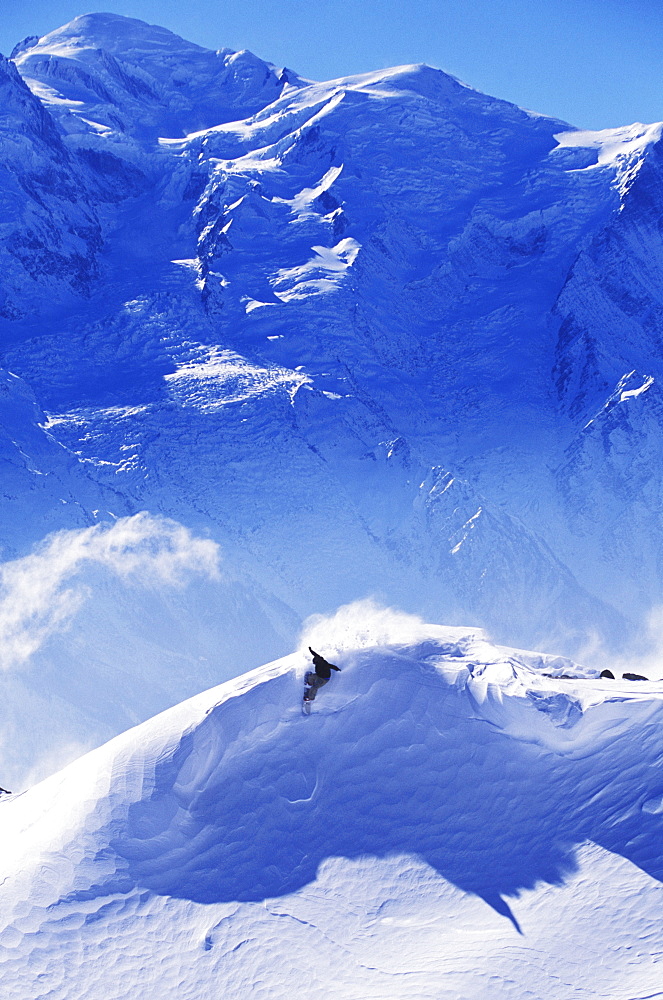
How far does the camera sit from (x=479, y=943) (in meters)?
26.6

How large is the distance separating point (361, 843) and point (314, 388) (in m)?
112

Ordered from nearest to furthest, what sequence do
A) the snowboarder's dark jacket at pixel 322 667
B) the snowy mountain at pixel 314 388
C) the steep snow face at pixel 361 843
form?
the steep snow face at pixel 361 843 → the snowboarder's dark jacket at pixel 322 667 → the snowy mountain at pixel 314 388

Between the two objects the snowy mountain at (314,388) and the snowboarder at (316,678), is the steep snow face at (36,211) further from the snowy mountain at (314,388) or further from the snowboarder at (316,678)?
the snowboarder at (316,678)

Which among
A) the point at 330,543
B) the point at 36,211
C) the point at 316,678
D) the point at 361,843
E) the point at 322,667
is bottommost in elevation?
the point at 361,843

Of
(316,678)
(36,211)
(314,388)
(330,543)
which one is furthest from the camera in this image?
(36,211)

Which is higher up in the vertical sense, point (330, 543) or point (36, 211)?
point (36, 211)

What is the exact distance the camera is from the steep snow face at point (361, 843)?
26.5 m

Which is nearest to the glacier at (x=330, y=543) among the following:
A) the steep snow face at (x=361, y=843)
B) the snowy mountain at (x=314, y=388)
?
the steep snow face at (x=361, y=843)

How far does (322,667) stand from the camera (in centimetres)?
3412

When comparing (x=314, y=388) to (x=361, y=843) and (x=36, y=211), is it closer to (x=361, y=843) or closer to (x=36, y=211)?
(x=36, y=211)

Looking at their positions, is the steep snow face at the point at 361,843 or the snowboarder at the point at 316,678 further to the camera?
the snowboarder at the point at 316,678

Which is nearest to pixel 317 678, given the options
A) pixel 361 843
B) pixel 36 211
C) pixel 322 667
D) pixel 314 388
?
pixel 322 667

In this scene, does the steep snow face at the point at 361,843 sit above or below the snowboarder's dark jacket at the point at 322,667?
below

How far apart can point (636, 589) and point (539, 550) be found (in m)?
13.2
